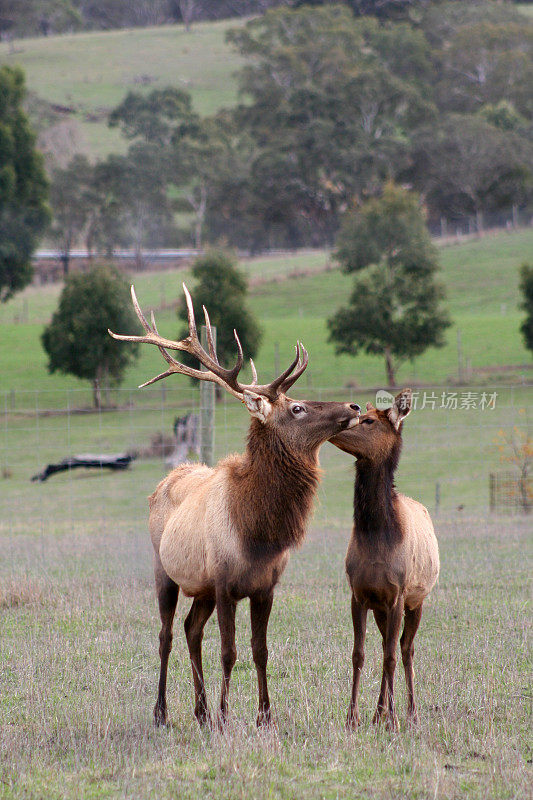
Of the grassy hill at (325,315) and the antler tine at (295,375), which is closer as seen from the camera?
the antler tine at (295,375)

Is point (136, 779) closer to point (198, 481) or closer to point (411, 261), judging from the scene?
point (198, 481)

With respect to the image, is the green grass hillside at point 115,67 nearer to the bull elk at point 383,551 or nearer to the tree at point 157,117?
the tree at point 157,117

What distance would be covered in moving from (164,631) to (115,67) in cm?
9119

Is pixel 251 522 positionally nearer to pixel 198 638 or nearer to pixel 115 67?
pixel 198 638

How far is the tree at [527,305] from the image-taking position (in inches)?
1389

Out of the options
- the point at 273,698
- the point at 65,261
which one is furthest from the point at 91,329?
the point at 273,698

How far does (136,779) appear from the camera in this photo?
4.92 meters

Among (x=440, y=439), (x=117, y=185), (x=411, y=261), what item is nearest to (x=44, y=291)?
(x=117, y=185)

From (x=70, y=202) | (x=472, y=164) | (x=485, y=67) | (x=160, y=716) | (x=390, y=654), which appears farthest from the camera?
(x=485, y=67)

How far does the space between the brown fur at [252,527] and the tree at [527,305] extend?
30438 mm

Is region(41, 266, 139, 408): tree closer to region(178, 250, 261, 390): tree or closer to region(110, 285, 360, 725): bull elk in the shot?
region(178, 250, 261, 390): tree

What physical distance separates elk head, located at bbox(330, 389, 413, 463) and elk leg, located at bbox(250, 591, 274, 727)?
1.00 m

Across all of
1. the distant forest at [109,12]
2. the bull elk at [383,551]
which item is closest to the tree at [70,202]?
the distant forest at [109,12]

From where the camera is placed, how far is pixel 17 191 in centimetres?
4062
